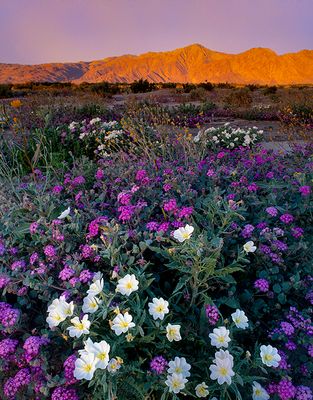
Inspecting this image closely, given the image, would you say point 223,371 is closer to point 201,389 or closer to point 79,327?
point 201,389

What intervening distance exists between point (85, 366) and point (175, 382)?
38 centimetres

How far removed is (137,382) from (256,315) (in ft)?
2.88

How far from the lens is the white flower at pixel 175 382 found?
62.0 inches

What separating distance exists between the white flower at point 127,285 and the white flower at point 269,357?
25.2 inches

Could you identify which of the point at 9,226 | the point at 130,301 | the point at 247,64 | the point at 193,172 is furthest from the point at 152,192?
the point at 247,64

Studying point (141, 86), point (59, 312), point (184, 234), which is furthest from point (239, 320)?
point (141, 86)

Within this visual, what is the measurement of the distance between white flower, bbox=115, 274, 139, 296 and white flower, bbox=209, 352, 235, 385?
0.48 m

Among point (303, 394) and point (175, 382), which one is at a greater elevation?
point (175, 382)

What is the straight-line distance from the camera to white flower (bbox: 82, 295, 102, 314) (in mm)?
1726

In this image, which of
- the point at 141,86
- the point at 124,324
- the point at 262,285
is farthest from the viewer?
the point at 141,86

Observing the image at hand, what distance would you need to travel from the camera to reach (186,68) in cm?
9706

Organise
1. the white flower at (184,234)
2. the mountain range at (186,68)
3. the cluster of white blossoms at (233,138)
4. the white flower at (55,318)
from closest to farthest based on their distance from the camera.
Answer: the white flower at (55,318) < the white flower at (184,234) < the cluster of white blossoms at (233,138) < the mountain range at (186,68)

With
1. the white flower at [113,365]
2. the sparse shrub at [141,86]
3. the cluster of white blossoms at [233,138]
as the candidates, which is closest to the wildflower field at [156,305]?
the white flower at [113,365]

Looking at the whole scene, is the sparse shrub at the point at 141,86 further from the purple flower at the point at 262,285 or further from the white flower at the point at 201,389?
the white flower at the point at 201,389
